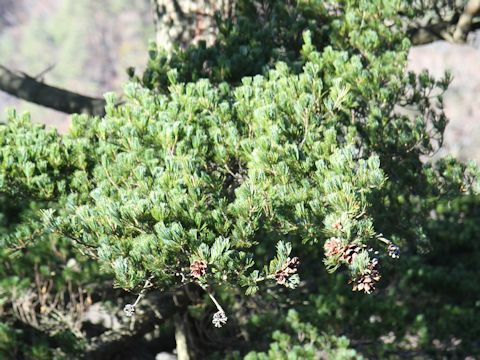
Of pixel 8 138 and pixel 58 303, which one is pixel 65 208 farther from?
pixel 58 303

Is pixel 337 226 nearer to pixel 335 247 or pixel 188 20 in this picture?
pixel 335 247

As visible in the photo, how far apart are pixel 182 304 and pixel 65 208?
2.73 meters

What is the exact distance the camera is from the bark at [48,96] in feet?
22.1

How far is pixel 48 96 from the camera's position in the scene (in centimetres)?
678

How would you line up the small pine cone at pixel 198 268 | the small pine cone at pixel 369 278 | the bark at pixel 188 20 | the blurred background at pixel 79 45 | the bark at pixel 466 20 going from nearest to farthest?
1. the small pine cone at pixel 369 278
2. the small pine cone at pixel 198 268
3. the bark at pixel 466 20
4. the bark at pixel 188 20
5. the blurred background at pixel 79 45

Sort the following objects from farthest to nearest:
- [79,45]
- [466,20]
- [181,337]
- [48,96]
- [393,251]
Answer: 1. [79,45]
2. [181,337]
3. [48,96]
4. [466,20]
5. [393,251]

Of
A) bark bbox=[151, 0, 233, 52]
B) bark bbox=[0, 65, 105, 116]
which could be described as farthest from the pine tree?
bark bbox=[0, 65, 105, 116]

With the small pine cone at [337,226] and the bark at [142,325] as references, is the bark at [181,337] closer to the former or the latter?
the bark at [142,325]

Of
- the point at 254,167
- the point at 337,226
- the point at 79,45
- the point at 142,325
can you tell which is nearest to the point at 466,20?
the point at 254,167

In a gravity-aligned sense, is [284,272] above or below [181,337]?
below

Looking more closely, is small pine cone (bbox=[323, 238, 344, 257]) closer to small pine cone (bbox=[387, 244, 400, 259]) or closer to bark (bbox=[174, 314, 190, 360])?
small pine cone (bbox=[387, 244, 400, 259])

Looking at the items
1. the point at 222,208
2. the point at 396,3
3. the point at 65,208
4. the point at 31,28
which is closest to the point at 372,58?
the point at 396,3

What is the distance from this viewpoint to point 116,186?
14.0 feet

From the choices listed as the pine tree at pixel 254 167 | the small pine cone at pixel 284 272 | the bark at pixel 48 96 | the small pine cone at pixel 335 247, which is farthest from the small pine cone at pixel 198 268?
the bark at pixel 48 96
